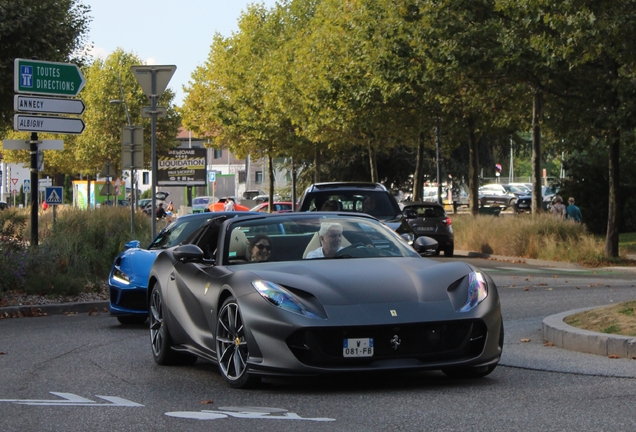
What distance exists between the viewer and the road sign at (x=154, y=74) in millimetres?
19859

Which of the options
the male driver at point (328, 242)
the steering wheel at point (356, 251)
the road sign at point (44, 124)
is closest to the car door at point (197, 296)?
the male driver at point (328, 242)

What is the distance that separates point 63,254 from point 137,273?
5.42m

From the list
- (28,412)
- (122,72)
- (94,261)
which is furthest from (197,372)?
(122,72)

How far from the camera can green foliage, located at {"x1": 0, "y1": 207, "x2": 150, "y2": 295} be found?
17.4m

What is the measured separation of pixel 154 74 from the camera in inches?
787

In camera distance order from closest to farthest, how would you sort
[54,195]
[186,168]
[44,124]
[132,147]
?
1. [44,124]
2. [132,147]
3. [54,195]
4. [186,168]

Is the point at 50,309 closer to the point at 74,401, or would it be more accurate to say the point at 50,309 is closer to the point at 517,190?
the point at 74,401

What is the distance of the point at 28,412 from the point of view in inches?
283

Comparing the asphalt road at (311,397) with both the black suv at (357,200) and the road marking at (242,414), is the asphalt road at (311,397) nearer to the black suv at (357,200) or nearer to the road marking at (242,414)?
the road marking at (242,414)

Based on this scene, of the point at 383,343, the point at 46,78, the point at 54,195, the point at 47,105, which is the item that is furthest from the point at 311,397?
the point at 54,195

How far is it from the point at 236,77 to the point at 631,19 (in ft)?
145

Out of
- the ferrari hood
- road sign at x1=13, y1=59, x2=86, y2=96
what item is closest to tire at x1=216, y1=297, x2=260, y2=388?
the ferrari hood

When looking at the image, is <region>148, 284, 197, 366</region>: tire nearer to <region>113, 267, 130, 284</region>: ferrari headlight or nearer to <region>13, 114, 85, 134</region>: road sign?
<region>113, 267, 130, 284</region>: ferrari headlight

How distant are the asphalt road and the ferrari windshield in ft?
3.21
